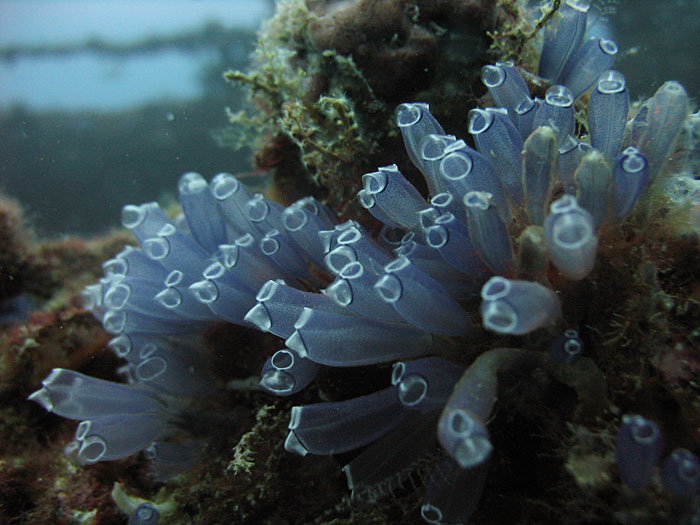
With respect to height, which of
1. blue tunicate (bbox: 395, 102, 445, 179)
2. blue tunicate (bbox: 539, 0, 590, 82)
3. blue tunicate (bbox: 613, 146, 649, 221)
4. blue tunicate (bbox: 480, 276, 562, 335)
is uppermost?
blue tunicate (bbox: 539, 0, 590, 82)

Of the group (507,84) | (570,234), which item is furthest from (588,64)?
(570,234)

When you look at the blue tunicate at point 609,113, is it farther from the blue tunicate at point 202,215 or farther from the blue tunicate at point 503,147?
the blue tunicate at point 202,215

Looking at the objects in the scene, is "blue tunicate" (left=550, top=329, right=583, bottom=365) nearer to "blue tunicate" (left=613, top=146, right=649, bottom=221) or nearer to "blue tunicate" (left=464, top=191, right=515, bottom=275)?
"blue tunicate" (left=464, top=191, right=515, bottom=275)

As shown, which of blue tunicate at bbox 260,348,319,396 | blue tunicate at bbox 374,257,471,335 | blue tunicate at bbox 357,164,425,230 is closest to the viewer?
blue tunicate at bbox 374,257,471,335

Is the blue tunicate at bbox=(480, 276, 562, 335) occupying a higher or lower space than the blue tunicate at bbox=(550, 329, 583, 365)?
higher

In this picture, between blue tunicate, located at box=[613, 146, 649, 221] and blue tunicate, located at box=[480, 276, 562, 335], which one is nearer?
blue tunicate, located at box=[480, 276, 562, 335]

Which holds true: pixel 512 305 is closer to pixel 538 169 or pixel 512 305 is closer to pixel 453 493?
pixel 538 169

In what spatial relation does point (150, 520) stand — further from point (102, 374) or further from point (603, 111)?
point (603, 111)

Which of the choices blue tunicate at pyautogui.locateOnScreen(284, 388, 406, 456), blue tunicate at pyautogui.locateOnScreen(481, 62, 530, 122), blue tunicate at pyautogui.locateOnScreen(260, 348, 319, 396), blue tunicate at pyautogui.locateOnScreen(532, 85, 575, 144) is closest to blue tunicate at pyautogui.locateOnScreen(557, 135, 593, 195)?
blue tunicate at pyautogui.locateOnScreen(532, 85, 575, 144)

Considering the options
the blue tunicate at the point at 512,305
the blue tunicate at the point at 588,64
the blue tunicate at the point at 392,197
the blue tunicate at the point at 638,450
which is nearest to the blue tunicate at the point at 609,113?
the blue tunicate at the point at 588,64

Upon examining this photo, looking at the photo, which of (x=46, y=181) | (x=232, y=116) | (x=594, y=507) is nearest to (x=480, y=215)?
(x=594, y=507)
